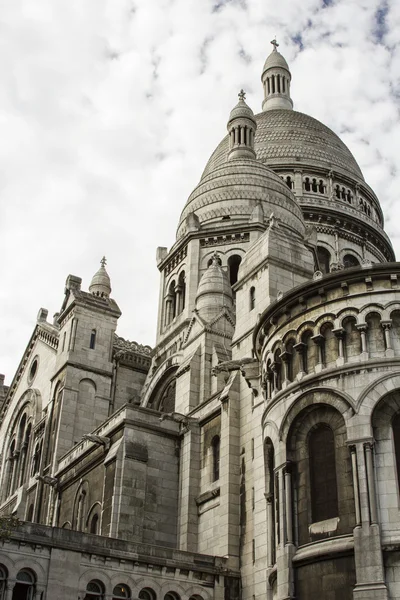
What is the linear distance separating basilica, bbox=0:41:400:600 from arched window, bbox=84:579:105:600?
7cm

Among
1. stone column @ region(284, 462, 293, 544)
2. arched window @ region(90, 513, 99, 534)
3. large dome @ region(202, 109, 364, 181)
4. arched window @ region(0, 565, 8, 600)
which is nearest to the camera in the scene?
arched window @ region(0, 565, 8, 600)

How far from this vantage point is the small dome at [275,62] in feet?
292

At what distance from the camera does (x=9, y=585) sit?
1009 inches

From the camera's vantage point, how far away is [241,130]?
6116cm

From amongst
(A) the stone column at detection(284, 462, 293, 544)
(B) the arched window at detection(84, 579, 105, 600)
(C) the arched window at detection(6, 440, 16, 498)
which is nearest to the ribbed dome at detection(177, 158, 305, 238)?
(C) the arched window at detection(6, 440, 16, 498)

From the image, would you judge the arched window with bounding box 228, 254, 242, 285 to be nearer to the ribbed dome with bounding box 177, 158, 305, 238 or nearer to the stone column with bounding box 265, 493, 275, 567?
the ribbed dome with bounding box 177, 158, 305, 238

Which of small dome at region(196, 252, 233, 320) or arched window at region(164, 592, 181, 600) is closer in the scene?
arched window at region(164, 592, 181, 600)

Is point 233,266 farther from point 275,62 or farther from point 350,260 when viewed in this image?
point 275,62

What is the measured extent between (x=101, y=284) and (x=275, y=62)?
4474cm

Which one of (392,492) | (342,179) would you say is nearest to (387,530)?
(392,492)

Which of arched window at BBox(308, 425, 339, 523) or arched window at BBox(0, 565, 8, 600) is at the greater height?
arched window at BBox(308, 425, 339, 523)

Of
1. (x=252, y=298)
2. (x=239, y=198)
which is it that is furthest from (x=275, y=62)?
(x=252, y=298)

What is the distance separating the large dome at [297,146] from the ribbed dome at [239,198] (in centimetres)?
1119

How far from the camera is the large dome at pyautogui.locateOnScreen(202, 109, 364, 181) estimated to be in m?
69.9
